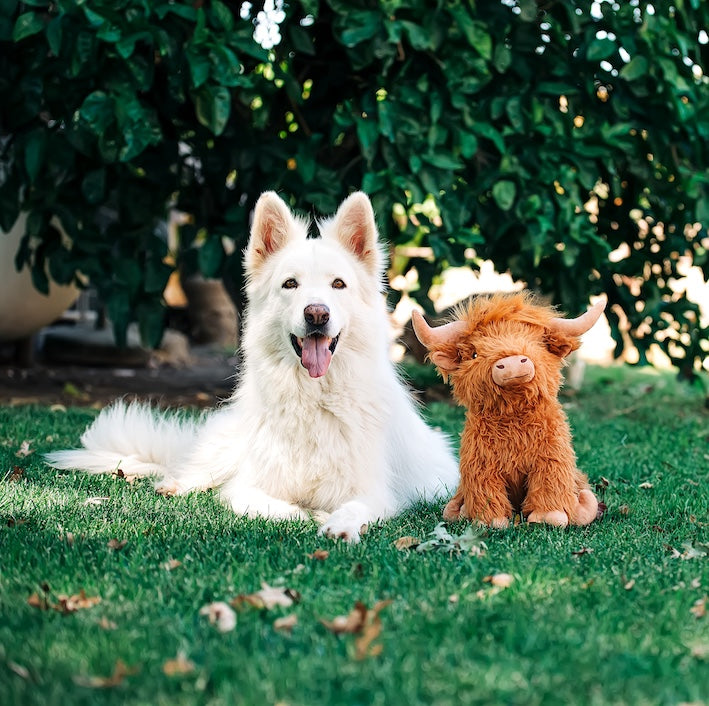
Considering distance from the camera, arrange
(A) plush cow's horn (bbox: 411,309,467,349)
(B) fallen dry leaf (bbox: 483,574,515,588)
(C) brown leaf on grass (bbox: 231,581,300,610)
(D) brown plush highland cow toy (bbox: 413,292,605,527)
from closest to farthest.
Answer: (C) brown leaf on grass (bbox: 231,581,300,610)
(B) fallen dry leaf (bbox: 483,574,515,588)
(D) brown plush highland cow toy (bbox: 413,292,605,527)
(A) plush cow's horn (bbox: 411,309,467,349)

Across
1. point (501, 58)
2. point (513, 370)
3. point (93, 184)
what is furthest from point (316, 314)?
point (93, 184)

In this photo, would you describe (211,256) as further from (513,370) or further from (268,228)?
(513,370)

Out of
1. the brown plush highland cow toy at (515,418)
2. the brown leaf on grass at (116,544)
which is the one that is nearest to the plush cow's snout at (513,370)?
the brown plush highland cow toy at (515,418)

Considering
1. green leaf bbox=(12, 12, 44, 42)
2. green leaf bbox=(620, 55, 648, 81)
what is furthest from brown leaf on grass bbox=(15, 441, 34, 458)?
green leaf bbox=(620, 55, 648, 81)

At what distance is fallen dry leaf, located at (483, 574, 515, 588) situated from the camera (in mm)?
2570

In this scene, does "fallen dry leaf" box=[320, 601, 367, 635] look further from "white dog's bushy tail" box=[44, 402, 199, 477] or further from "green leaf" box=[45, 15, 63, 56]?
"green leaf" box=[45, 15, 63, 56]

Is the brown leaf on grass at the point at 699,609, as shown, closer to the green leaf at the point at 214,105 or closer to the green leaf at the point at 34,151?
the green leaf at the point at 214,105

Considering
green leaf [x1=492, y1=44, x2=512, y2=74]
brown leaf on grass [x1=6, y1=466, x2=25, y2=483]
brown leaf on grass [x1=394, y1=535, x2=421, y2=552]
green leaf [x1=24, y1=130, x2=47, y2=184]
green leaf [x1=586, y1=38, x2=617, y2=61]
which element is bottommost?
brown leaf on grass [x1=6, y1=466, x2=25, y2=483]

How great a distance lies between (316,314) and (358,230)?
564 mm

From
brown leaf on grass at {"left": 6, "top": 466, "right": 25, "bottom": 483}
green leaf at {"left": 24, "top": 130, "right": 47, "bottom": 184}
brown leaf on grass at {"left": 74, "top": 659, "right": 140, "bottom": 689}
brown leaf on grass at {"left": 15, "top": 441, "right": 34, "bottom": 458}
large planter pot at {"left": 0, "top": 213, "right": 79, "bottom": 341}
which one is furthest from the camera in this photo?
large planter pot at {"left": 0, "top": 213, "right": 79, "bottom": 341}

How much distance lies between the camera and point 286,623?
2.20 meters

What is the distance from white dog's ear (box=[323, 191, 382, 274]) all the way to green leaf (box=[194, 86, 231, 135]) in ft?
4.86

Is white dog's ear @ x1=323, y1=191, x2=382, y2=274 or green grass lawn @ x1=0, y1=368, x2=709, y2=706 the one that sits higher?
white dog's ear @ x1=323, y1=191, x2=382, y2=274

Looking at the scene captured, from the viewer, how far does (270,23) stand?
5.58 meters
